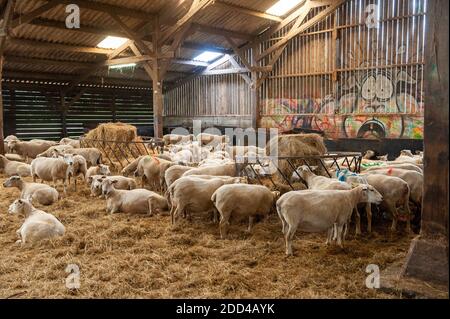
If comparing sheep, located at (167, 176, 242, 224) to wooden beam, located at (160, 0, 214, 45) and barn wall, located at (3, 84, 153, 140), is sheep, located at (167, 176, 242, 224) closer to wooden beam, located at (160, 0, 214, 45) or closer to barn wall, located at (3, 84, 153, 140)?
wooden beam, located at (160, 0, 214, 45)

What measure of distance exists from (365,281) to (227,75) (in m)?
19.9

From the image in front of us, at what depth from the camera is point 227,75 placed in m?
23.0

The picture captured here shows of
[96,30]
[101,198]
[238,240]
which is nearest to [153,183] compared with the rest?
[101,198]

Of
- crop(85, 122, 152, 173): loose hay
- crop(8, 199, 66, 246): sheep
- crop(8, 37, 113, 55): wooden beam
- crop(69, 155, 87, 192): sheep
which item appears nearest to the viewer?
crop(8, 199, 66, 246): sheep

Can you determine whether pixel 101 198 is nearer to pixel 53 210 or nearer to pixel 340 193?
pixel 53 210

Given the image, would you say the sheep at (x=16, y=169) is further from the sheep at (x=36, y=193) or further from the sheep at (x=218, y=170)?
the sheep at (x=218, y=170)

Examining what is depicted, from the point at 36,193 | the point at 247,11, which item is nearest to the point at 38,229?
the point at 36,193

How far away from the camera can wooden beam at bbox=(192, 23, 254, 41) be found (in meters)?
16.9

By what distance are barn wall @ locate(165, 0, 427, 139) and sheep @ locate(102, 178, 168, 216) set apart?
40.8ft

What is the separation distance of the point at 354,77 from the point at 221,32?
6.20m

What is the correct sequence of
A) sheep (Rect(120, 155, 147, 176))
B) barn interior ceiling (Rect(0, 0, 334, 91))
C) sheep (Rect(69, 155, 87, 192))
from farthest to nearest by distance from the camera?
barn interior ceiling (Rect(0, 0, 334, 91)) → sheep (Rect(120, 155, 147, 176)) → sheep (Rect(69, 155, 87, 192))

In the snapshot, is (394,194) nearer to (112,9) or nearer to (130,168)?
(130,168)

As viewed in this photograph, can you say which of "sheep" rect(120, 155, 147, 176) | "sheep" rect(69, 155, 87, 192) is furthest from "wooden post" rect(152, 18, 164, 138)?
"sheep" rect(69, 155, 87, 192)

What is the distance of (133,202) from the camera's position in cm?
743
